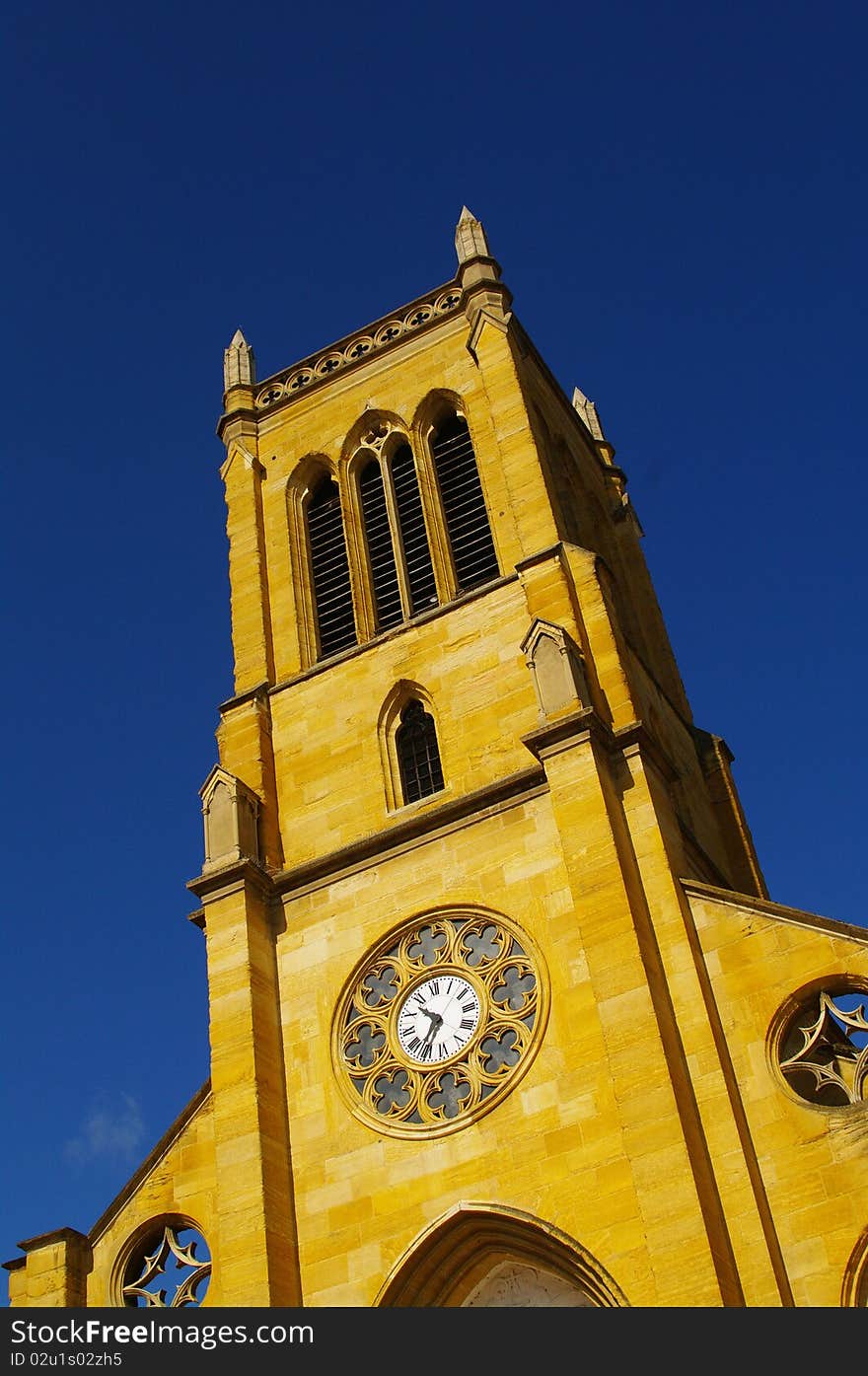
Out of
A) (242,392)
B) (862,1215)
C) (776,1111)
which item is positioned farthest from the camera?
(242,392)

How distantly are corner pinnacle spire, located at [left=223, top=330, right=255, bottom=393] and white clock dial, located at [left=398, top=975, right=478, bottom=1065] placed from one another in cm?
1290

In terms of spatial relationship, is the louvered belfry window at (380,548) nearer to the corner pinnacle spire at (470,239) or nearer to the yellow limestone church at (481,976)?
the yellow limestone church at (481,976)

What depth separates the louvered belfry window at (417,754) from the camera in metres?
20.4

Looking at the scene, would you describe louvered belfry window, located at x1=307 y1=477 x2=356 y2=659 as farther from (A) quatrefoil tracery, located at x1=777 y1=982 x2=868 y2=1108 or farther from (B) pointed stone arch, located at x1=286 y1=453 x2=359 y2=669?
(A) quatrefoil tracery, located at x1=777 y1=982 x2=868 y2=1108

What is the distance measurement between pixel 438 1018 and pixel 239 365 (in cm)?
1406

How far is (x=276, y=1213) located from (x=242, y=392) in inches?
577

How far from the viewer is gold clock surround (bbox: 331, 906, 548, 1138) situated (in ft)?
56.2

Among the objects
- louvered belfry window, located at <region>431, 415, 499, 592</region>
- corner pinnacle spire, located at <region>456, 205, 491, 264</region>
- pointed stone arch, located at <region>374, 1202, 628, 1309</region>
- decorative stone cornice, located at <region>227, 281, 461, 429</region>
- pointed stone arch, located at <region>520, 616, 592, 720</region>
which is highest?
corner pinnacle spire, located at <region>456, 205, 491, 264</region>

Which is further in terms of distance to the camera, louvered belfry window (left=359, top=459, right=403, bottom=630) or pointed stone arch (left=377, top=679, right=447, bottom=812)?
louvered belfry window (left=359, top=459, right=403, bottom=630)

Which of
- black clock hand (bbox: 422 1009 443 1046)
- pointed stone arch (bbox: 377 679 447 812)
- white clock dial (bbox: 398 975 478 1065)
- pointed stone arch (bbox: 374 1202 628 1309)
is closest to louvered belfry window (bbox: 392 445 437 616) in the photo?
pointed stone arch (bbox: 377 679 447 812)

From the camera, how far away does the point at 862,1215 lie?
1465 cm

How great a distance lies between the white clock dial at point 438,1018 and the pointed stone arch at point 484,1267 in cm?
190

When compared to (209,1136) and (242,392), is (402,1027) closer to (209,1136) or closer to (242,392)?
(209,1136)
